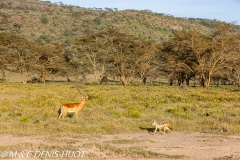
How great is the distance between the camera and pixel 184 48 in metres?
41.4

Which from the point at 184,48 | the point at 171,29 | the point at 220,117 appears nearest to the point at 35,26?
the point at 171,29

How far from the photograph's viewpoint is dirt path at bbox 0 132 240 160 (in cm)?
832

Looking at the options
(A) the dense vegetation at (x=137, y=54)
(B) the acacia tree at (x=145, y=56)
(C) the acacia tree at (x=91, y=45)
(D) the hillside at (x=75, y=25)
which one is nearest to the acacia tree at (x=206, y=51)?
(A) the dense vegetation at (x=137, y=54)

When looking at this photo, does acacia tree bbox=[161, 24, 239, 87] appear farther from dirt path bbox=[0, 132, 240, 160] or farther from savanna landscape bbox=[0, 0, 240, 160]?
dirt path bbox=[0, 132, 240, 160]

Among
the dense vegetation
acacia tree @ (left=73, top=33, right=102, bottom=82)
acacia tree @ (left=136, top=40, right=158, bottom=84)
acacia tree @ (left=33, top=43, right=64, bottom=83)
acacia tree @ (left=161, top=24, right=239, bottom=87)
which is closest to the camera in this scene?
acacia tree @ (left=161, top=24, right=239, bottom=87)

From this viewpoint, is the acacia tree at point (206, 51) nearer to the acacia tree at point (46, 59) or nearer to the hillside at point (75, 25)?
the acacia tree at point (46, 59)

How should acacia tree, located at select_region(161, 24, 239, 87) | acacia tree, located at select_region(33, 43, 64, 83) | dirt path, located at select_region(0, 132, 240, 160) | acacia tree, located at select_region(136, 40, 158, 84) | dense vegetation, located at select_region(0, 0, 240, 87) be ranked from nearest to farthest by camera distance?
dirt path, located at select_region(0, 132, 240, 160) → acacia tree, located at select_region(161, 24, 239, 87) → dense vegetation, located at select_region(0, 0, 240, 87) → acacia tree, located at select_region(136, 40, 158, 84) → acacia tree, located at select_region(33, 43, 64, 83)

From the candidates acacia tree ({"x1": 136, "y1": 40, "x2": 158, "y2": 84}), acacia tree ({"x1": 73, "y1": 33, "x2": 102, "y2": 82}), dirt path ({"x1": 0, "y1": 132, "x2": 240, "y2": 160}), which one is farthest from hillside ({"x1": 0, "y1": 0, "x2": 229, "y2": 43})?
dirt path ({"x1": 0, "y1": 132, "x2": 240, "y2": 160})

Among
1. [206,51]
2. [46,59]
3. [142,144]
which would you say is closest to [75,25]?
[46,59]

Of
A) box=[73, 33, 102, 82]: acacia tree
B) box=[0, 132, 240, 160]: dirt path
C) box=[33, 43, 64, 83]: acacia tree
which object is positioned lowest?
box=[0, 132, 240, 160]: dirt path

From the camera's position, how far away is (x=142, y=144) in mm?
9484

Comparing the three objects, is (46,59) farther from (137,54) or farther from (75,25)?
(75,25)

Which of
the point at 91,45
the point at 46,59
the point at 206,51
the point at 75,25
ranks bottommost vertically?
the point at 46,59

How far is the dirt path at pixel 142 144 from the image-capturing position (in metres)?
8.32
